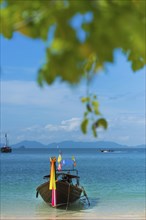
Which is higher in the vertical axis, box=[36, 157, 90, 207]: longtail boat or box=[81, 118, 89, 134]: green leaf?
box=[81, 118, 89, 134]: green leaf

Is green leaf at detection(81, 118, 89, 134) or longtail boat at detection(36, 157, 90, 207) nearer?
green leaf at detection(81, 118, 89, 134)

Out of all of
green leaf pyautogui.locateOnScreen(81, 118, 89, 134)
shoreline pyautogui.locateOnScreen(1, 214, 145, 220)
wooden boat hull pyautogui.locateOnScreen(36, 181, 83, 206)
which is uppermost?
green leaf pyautogui.locateOnScreen(81, 118, 89, 134)

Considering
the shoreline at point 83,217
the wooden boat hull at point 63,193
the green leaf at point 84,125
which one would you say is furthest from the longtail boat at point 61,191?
the green leaf at point 84,125

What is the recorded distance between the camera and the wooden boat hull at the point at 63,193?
19.1 m

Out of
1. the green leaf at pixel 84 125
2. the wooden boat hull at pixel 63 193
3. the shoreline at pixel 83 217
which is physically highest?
the green leaf at pixel 84 125

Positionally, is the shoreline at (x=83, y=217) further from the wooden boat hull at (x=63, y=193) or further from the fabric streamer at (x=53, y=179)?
the wooden boat hull at (x=63, y=193)

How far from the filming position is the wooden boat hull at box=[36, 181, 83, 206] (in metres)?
19.1

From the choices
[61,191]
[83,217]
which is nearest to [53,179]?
[61,191]

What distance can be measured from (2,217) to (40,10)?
16.9m

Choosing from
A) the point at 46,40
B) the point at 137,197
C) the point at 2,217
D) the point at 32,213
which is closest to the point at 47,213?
the point at 32,213

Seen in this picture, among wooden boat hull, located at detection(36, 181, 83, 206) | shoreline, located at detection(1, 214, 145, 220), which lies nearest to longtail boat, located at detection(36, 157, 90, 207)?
wooden boat hull, located at detection(36, 181, 83, 206)

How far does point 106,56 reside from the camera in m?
1.07

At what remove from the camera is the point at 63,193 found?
63.8 feet

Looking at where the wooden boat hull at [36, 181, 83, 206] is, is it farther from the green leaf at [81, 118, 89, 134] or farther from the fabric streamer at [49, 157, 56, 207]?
the green leaf at [81, 118, 89, 134]
